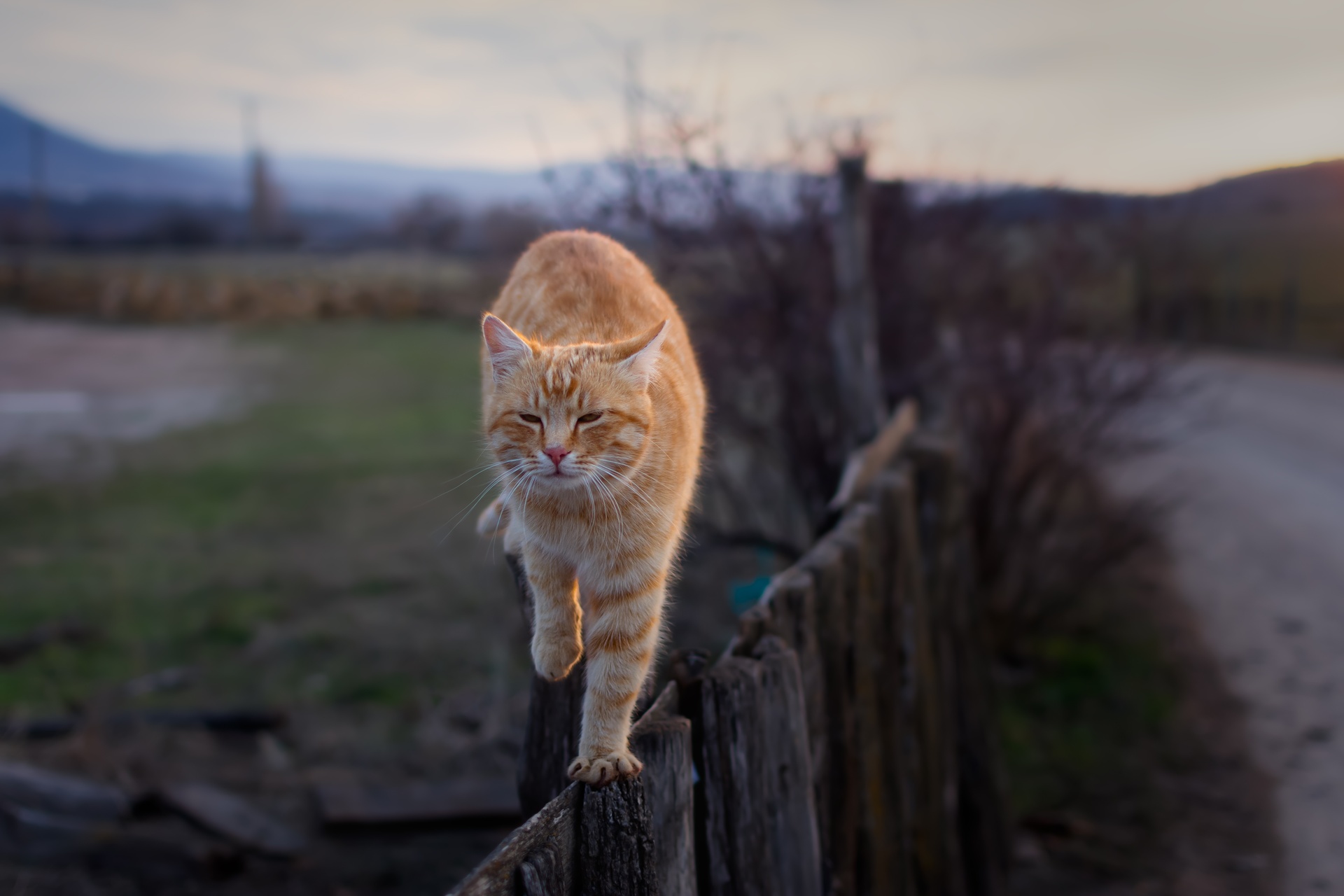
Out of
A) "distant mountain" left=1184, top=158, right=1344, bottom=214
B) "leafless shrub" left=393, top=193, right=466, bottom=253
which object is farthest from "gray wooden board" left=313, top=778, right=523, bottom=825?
"leafless shrub" left=393, top=193, right=466, bottom=253

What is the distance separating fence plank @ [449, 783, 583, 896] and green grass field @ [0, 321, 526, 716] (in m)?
1.78

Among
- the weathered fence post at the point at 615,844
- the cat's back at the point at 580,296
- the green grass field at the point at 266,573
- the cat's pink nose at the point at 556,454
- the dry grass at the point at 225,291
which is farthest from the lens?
the dry grass at the point at 225,291

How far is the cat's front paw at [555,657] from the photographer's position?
2.09 meters

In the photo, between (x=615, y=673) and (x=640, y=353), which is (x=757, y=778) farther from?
(x=640, y=353)

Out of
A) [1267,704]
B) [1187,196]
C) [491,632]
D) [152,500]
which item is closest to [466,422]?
[152,500]

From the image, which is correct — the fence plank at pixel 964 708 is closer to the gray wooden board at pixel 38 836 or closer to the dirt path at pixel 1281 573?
the dirt path at pixel 1281 573

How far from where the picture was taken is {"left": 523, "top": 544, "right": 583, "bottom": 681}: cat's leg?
210 cm

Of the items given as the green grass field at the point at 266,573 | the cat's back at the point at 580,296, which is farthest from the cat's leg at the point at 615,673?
the green grass field at the point at 266,573

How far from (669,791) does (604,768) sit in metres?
0.21

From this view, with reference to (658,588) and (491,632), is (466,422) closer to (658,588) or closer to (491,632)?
(491,632)

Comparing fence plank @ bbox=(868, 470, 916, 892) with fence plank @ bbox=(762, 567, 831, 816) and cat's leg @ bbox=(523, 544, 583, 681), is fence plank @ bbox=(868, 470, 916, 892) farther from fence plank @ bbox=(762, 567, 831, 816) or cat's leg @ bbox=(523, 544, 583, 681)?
cat's leg @ bbox=(523, 544, 583, 681)

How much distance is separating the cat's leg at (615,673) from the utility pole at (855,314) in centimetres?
332

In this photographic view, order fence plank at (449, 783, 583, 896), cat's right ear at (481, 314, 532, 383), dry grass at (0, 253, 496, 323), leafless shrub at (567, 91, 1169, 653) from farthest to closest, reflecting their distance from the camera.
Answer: dry grass at (0, 253, 496, 323) < leafless shrub at (567, 91, 1169, 653) < cat's right ear at (481, 314, 532, 383) < fence plank at (449, 783, 583, 896)

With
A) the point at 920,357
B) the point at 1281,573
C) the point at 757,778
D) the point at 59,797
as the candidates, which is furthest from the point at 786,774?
the point at 1281,573
